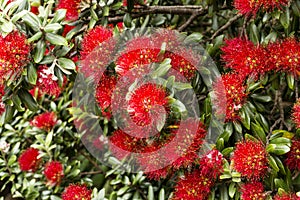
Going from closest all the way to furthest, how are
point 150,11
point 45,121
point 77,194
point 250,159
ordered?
point 250,159 < point 77,194 < point 150,11 < point 45,121

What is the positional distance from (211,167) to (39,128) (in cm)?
109

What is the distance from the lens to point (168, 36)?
1593 millimetres

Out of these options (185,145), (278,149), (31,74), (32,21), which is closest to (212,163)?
(185,145)

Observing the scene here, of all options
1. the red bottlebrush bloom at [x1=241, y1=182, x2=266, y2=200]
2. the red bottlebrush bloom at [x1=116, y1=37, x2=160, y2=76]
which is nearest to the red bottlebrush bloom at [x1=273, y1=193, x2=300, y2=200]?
the red bottlebrush bloom at [x1=241, y1=182, x2=266, y2=200]

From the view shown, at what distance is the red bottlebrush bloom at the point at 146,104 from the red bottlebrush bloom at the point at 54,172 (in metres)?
0.87

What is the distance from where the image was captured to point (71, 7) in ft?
5.57

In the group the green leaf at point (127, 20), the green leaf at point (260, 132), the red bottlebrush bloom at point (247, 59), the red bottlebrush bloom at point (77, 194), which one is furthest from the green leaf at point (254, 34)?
the red bottlebrush bloom at point (77, 194)

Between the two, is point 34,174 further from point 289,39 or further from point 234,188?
point 289,39

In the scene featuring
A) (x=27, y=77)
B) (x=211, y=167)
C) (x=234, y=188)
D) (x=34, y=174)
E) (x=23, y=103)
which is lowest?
(x=34, y=174)

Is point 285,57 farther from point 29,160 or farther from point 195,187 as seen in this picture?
point 29,160

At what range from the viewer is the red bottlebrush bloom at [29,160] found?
221 cm

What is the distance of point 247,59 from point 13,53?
0.79 metres

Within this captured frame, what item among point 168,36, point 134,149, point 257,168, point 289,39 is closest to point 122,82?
point 168,36

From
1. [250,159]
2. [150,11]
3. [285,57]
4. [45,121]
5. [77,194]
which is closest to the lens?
[250,159]
